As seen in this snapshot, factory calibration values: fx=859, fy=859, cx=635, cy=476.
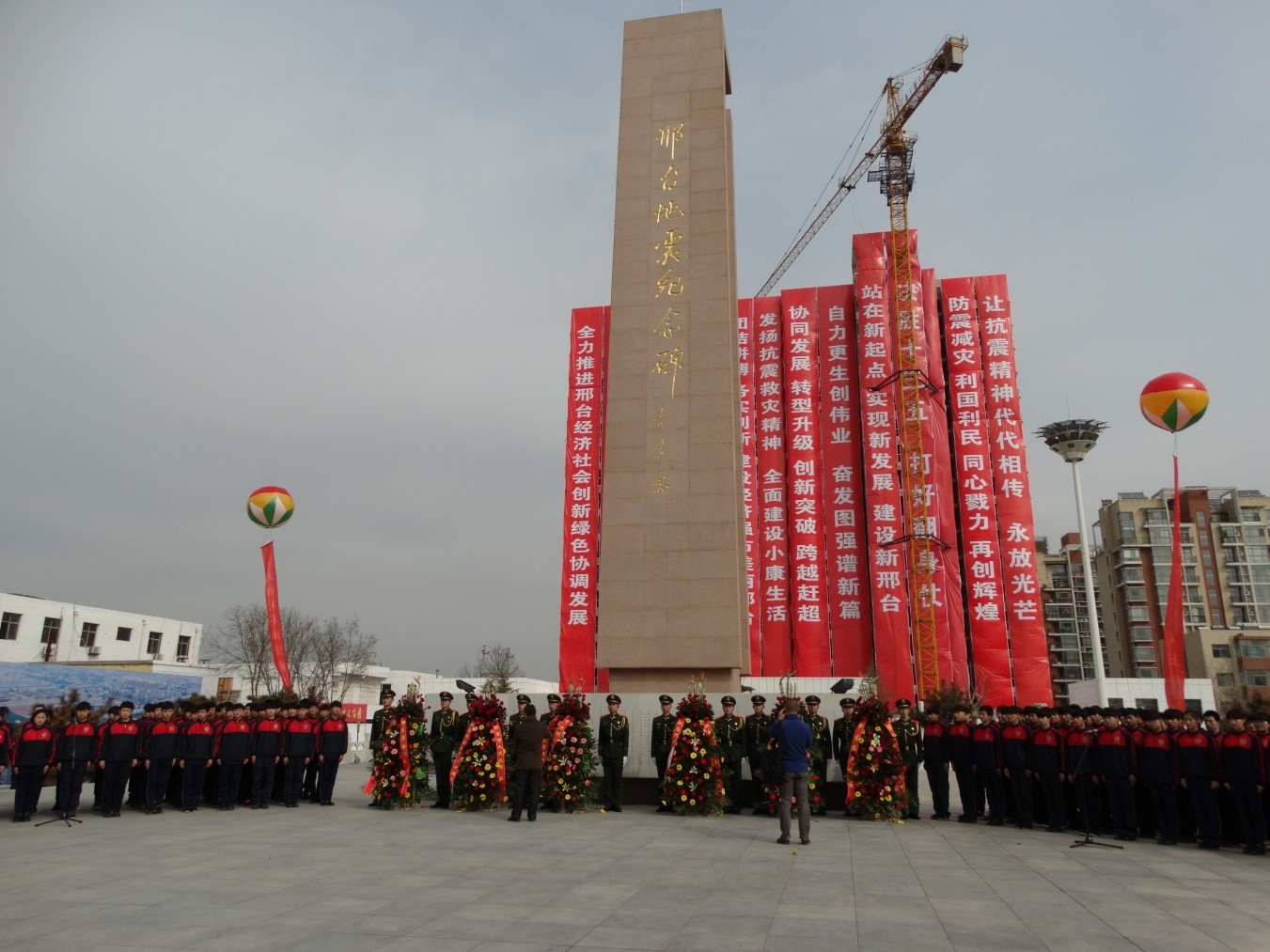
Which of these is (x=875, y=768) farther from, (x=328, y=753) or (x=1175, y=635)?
(x=328, y=753)

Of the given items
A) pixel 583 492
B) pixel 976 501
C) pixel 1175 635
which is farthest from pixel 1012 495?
pixel 1175 635

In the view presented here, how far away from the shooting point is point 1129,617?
2638 inches

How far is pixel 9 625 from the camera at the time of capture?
117 feet

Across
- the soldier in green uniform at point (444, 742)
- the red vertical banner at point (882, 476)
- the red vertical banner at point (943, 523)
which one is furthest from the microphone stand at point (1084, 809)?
the red vertical banner at point (943, 523)

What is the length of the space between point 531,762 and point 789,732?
2.81 m

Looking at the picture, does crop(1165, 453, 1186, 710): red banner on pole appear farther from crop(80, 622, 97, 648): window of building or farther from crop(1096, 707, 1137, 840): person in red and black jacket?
crop(80, 622, 97, 648): window of building

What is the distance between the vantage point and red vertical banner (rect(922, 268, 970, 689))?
30844 mm

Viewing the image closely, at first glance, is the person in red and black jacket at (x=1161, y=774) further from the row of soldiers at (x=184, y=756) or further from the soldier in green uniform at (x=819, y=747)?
the row of soldiers at (x=184, y=756)

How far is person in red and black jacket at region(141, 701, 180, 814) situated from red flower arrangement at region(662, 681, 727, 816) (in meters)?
5.84

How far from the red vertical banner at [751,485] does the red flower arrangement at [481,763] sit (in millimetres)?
21107

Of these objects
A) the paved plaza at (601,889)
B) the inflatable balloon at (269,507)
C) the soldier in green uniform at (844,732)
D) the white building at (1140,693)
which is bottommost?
the paved plaza at (601,889)

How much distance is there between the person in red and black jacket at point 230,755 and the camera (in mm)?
10312

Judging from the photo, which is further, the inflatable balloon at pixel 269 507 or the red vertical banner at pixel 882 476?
the red vertical banner at pixel 882 476

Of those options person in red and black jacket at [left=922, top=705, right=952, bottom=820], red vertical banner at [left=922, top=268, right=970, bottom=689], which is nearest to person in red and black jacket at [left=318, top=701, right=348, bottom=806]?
person in red and black jacket at [left=922, top=705, right=952, bottom=820]
